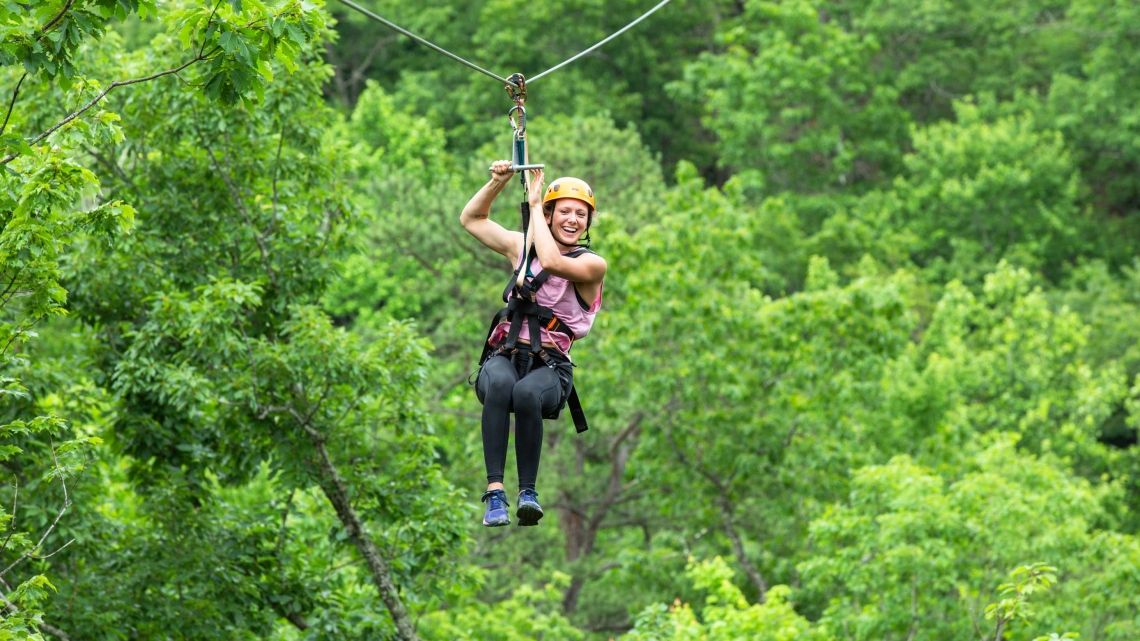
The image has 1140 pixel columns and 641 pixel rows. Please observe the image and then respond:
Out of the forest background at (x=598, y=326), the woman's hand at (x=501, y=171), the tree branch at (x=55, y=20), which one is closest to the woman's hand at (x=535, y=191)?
the woman's hand at (x=501, y=171)

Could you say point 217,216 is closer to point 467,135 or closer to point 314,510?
point 314,510

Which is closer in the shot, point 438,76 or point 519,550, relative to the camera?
point 519,550

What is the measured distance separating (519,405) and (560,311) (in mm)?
493

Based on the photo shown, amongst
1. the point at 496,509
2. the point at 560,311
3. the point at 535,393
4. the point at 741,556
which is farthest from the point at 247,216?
the point at 741,556

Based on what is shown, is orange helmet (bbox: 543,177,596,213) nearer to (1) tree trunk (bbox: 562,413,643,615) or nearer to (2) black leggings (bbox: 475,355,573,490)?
(2) black leggings (bbox: 475,355,573,490)

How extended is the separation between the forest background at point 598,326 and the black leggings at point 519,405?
5.83 feet

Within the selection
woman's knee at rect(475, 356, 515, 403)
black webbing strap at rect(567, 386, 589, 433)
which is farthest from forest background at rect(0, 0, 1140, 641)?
black webbing strap at rect(567, 386, 589, 433)

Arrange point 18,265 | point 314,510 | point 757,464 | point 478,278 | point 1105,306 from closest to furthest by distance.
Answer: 1. point 18,265
2. point 314,510
3. point 757,464
4. point 478,278
5. point 1105,306

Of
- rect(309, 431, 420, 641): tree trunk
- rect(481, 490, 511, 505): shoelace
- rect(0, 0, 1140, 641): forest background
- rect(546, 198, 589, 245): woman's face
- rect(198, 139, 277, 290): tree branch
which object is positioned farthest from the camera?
rect(198, 139, 277, 290): tree branch

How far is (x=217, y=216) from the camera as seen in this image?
43.3 feet

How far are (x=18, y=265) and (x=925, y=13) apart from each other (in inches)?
1359

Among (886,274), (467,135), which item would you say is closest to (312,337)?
(886,274)

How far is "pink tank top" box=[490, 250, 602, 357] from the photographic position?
770 cm

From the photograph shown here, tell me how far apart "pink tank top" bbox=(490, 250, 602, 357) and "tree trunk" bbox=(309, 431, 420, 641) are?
5.23 m
